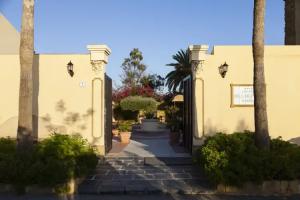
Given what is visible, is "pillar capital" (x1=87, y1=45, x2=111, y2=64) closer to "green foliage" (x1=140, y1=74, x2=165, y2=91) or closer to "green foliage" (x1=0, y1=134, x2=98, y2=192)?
"green foliage" (x1=0, y1=134, x2=98, y2=192)

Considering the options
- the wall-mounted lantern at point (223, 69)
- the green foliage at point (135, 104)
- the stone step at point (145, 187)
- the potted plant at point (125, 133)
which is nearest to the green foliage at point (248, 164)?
the stone step at point (145, 187)

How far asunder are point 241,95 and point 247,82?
414 millimetres

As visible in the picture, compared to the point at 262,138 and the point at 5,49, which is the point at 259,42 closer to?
the point at 262,138

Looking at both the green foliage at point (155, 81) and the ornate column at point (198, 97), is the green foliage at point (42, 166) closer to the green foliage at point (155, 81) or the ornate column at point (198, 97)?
the ornate column at point (198, 97)

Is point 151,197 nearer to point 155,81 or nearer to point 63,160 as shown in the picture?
point 63,160

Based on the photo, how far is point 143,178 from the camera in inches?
375

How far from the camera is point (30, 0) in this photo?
8.88m

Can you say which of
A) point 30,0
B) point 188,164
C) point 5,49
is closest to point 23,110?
point 30,0

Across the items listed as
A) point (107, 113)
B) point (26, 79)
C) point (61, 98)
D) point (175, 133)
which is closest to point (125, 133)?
point (175, 133)

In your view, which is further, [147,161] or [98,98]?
[98,98]

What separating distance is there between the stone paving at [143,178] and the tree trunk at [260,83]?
156cm

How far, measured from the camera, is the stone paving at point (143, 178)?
8422 millimetres

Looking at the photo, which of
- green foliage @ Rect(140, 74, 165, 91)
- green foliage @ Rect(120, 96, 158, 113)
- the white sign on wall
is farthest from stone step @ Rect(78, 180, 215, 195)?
green foliage @ Rect(140, 74, 165, 91)

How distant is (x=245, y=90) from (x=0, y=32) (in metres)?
14.3
